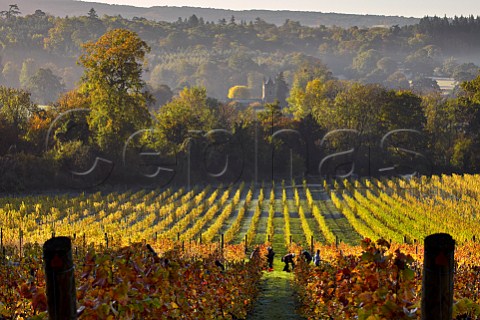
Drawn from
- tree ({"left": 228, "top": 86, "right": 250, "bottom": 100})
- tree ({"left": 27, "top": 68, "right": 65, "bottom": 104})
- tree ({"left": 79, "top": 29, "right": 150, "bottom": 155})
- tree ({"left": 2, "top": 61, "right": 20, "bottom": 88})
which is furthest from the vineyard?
tree ({"left": 2, "top": 61, "right": 20, "bottom": 88})

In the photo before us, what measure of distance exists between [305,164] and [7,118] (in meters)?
23.7

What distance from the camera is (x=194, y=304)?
320 inches

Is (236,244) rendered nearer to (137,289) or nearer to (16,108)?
(137,289)

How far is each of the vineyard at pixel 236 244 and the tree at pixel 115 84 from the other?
685 centimetres

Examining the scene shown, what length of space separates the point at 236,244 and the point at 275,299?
11601 mm

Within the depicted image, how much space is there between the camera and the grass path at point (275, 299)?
1275cm

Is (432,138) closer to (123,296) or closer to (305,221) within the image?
(305,221)

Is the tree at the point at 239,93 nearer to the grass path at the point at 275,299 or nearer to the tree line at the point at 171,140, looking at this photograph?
the tree line at the point at 171,140

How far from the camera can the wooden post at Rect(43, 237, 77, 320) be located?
11.8ft

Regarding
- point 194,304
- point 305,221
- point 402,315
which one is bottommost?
point 305,221

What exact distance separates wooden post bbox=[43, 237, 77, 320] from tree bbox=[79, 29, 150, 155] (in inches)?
1646

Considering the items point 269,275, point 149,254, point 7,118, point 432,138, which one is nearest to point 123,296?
point 149,254

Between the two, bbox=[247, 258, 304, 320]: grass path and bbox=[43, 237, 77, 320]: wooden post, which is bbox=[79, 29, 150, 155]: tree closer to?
bbox=[247, 258, 304, 320]: grass path

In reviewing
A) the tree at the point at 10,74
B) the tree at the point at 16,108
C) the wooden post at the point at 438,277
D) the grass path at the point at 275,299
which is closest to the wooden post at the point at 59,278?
the wooden post at the point at 438,277
